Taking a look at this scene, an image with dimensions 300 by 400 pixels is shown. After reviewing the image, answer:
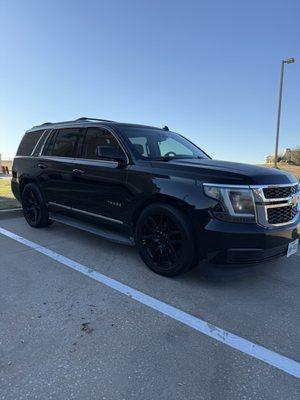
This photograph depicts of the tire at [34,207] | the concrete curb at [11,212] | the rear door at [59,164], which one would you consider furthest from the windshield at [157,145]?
the concrete curb at [11,212]

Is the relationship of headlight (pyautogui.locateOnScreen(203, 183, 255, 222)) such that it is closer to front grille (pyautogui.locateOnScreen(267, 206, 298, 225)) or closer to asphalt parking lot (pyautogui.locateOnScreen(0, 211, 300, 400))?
front grille (pyautogui.locateOnScreen(267, 206, 298, 225))

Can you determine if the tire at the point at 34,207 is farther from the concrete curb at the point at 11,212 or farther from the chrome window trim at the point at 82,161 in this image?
the concrete curb at the point at 11,212

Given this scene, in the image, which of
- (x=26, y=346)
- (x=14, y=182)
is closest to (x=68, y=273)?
(x=26, y=346)

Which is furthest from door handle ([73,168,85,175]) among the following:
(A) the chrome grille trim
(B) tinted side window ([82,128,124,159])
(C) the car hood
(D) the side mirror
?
(A) the chrome grille trim

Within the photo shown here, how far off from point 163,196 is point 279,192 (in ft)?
4.21

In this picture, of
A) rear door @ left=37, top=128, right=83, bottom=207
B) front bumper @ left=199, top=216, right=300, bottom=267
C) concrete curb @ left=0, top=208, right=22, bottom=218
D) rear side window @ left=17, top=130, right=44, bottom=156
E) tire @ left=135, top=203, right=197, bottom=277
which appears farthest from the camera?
concrete curb @ left=0, top=208, right=22, bottom=218

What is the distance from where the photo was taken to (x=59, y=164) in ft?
18.3

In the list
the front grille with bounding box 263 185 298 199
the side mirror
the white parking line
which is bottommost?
the white parking line

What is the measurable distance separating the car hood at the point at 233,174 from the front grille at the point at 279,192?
66 mm

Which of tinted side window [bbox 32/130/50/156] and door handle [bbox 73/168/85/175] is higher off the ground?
tinted side window [bbox 32/130/50/156]

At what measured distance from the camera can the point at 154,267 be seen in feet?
13.9

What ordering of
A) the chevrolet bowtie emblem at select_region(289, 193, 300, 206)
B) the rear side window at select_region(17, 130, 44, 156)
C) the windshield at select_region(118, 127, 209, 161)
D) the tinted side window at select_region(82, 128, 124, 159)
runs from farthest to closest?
the rear side window at select_region(17, 130, 44, 156) → the tinted side window at select_region(82, 128, 124, 159) → the windshield at select_region(118, 127, 209, 161) → the chevrolet bowtie emblem at select_region(289, 193, 300, 206)

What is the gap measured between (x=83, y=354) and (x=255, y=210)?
2131mm

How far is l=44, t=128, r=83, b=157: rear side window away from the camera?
17.7 feet
